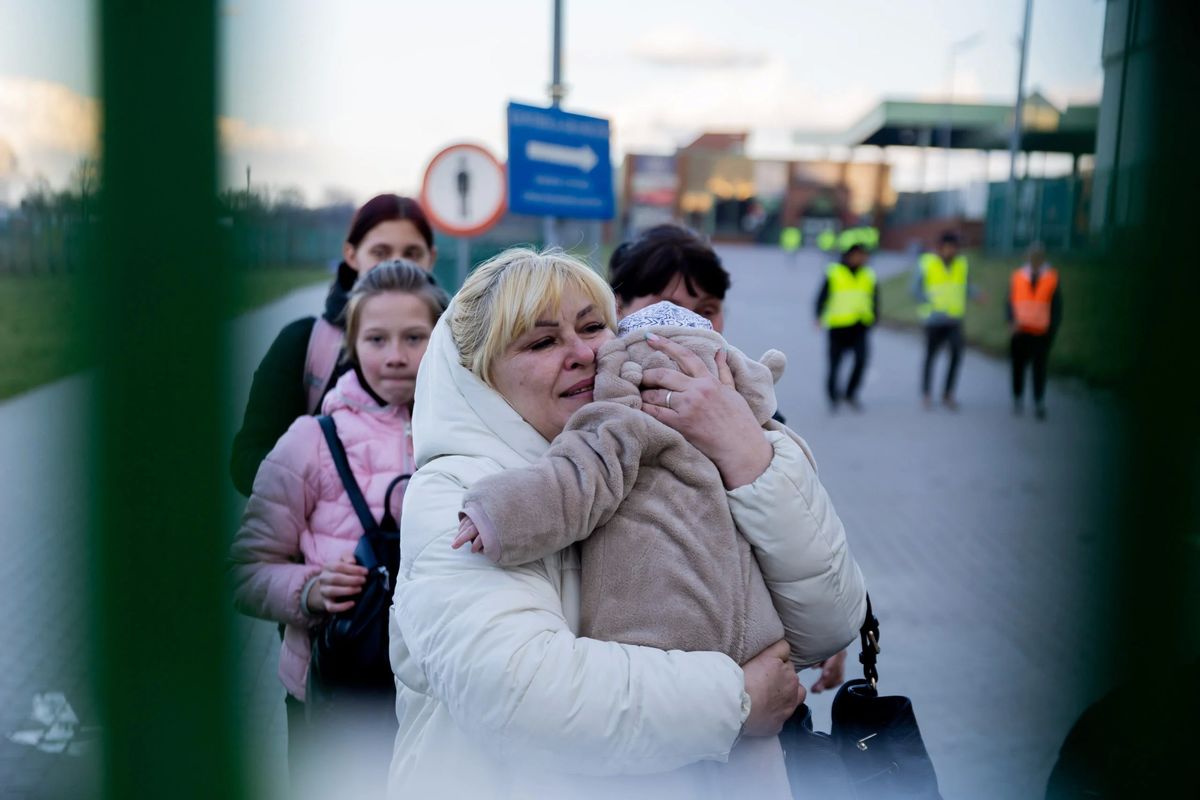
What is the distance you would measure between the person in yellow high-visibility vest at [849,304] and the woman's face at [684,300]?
8167 millimetres

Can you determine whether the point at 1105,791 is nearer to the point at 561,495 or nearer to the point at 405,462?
the point at 561,495

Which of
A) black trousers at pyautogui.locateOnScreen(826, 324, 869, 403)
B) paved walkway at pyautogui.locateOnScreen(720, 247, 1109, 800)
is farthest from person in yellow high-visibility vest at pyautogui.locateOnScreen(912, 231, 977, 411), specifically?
black trousers at pyautogui.locateOnScreen(826, 324, 869, 403)

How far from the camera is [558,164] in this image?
6.73m

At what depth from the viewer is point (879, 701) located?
1.54 metres

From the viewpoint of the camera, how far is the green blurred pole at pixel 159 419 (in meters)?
0.84

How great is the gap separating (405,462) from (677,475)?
0.90 m

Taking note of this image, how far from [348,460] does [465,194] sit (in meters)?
4.70

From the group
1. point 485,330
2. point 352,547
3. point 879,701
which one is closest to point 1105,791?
point 879,701

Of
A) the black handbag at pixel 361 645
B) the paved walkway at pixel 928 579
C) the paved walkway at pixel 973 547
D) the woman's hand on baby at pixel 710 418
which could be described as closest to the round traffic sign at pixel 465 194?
the paved walkway at pixel 973 547

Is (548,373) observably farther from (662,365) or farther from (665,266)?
(665,266)

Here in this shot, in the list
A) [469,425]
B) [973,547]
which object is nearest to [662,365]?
[469,425]

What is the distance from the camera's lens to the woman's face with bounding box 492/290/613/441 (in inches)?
51.6

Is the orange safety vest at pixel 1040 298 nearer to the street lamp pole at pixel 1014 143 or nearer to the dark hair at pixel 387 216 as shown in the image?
the street lamp pole at pixel 1014 143

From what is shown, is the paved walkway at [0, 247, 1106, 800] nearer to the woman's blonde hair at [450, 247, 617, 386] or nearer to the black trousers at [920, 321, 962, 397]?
the woman's blonde hair at [450, 247, 617, 386]
